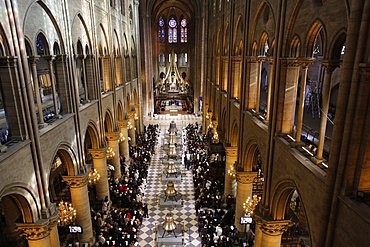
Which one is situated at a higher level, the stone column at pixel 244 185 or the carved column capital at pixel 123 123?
the carved column capital at pixel 123 123

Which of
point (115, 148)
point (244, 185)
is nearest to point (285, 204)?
point (244, 185)

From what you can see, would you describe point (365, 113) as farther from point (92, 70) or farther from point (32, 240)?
point (92, 70)

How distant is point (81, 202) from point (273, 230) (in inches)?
359

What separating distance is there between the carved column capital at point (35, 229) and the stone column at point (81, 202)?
3.90 meters

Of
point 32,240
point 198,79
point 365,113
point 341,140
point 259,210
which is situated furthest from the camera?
point 198,79

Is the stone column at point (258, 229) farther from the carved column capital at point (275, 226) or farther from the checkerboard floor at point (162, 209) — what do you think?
the checkerboard floor at point (162, 209)

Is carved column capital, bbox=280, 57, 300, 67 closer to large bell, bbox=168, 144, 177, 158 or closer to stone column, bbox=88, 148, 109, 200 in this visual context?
stone column, bbox=88, 148, 109, 200

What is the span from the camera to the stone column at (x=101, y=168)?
55.4 ft

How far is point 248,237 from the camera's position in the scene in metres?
14.8

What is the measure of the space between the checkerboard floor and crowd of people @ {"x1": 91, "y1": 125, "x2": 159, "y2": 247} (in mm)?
447

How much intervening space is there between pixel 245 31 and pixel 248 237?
10.4 metres

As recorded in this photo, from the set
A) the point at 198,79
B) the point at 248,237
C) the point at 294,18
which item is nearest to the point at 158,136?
the point at 198,79

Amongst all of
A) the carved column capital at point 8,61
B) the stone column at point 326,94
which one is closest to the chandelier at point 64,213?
the carved column capital at point 8,61

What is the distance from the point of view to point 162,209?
60.3ft
